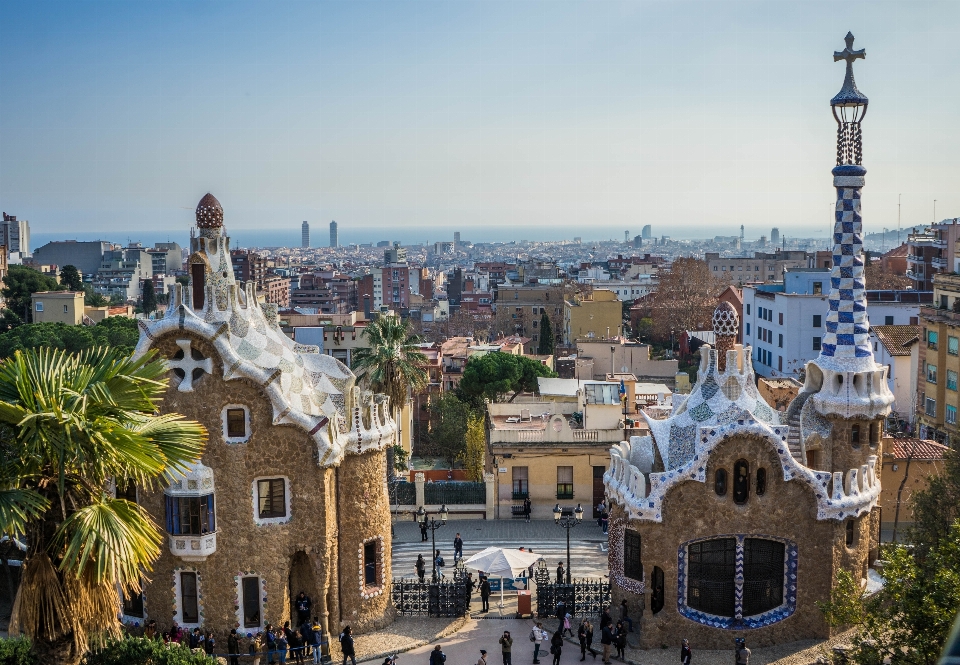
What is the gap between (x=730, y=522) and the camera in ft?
94.3

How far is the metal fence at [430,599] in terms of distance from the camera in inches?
1238

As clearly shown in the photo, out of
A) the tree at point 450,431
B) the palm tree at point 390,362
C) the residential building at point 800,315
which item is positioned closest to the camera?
the palm tree at point 390,362

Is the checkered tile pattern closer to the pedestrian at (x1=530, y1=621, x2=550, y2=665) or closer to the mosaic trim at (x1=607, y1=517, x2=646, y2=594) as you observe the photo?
the mosaic trim at (x1=607, y1=517, x2=646, y2=594)

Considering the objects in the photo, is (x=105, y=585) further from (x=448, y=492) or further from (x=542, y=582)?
(x=448, y=492)

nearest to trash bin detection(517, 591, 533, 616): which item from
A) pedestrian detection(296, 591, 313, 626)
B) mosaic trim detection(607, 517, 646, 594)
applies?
mosaic trim detection(607, 517, 646, 594)

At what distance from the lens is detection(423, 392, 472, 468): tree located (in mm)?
55031

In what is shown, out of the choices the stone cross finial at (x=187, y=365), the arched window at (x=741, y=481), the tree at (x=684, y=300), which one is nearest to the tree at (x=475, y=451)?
the arched window at (x=741, y=481)

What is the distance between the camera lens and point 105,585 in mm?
17438

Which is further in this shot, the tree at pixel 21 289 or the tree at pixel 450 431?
the tree at pixel 21 289

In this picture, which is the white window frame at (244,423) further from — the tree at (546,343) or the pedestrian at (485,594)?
the tree at (546,343)

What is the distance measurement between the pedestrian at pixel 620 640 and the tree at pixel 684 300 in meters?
70.3

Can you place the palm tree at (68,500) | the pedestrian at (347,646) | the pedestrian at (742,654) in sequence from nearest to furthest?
the palm tree at (68,500), the pedestrian at (742,654), the pedestrian at (347,646)

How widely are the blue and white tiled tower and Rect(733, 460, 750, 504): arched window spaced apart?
4.04 meters

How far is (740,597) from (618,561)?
11.6 feet
